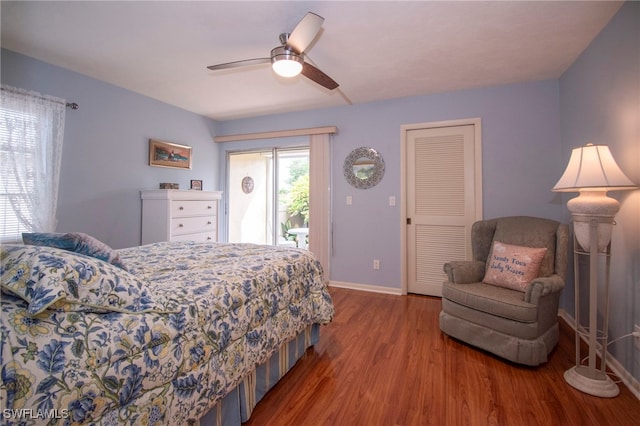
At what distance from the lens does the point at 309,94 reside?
3479 millimetres

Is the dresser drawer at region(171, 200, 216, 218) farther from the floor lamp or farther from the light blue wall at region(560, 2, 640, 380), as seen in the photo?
the light blue wall at region(560, 2, 640, 380)

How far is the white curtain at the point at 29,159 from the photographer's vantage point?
95.0 inches

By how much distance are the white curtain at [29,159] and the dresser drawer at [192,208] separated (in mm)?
1063

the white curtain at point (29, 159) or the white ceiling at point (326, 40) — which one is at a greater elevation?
the white ceiling at point (326, 40)

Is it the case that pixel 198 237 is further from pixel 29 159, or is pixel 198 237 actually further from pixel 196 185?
pixel 29 159

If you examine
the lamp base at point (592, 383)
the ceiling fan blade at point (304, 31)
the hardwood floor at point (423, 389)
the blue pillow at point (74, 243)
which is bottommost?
the hardwood floor at point (423, 389)

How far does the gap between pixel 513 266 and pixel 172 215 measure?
3520 mm

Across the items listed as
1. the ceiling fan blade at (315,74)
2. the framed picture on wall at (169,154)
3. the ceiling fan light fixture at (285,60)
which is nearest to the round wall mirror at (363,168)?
the ceiling fan blade at (315,74)

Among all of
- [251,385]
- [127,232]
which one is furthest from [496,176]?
[127,232]

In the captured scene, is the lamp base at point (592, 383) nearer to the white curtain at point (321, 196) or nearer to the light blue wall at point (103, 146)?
the white curtain at point (321, 196)

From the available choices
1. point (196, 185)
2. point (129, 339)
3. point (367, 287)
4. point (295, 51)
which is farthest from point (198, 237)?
point (129, 339)

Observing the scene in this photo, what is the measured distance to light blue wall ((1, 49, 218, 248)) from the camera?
8.98 ft

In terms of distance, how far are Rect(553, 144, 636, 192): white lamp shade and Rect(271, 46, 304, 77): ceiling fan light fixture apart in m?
1.94

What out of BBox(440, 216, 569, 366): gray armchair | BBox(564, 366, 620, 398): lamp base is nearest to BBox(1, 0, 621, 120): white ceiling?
BBox(440, 216, 569, 366): gray armchair
